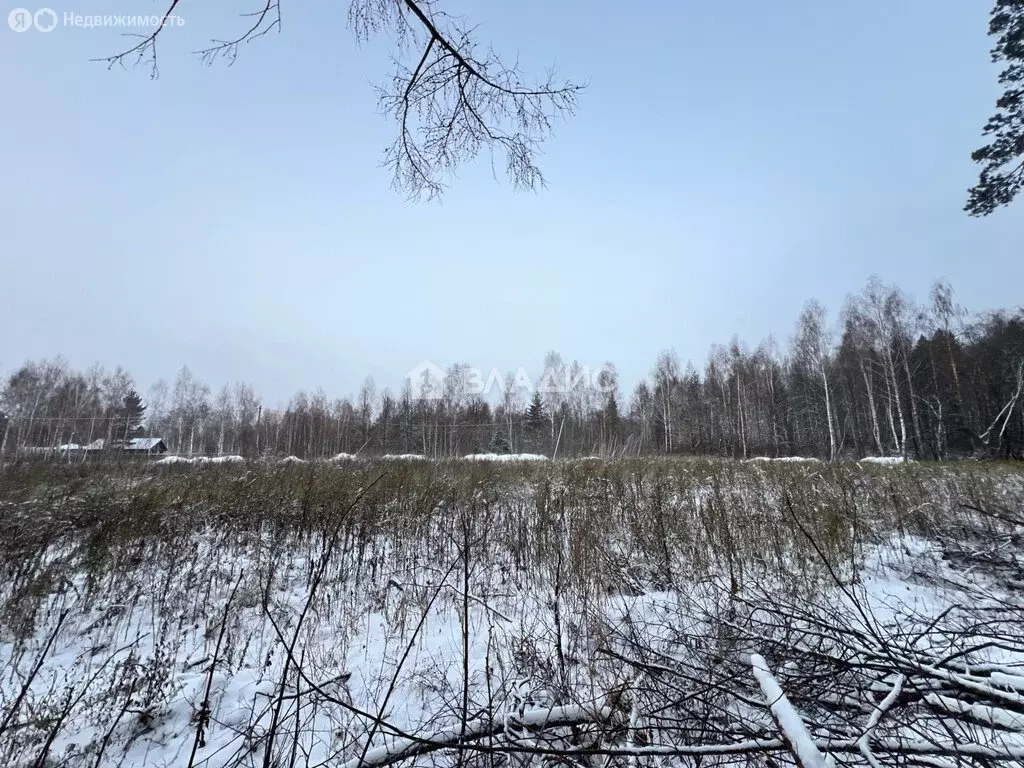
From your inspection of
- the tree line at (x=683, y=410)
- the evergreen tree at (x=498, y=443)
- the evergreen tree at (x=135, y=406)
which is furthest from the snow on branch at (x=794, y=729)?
the evergreen tree at (x=135, y=406)

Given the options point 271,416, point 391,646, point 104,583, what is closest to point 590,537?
point 391,646

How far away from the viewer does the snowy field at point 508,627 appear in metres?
1.22

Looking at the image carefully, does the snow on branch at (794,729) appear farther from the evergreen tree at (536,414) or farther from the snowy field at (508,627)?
the evergreen tree at (536,414)

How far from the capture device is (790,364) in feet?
113

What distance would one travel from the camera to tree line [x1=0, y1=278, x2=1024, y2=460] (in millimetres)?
22344

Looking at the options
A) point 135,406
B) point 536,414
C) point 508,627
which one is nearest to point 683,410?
point 536,414

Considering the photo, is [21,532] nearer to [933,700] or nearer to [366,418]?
[933,700]

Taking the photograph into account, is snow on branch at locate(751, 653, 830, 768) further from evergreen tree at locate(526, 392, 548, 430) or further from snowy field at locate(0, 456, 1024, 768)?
evergreen tree at locate(526, 392, 548, 430)

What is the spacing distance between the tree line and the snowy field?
39.7 ft

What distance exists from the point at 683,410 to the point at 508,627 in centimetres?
3653

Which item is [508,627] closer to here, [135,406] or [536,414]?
[536,414]

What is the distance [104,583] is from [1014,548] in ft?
32.1

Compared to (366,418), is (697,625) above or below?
below

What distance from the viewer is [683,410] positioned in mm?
36219
